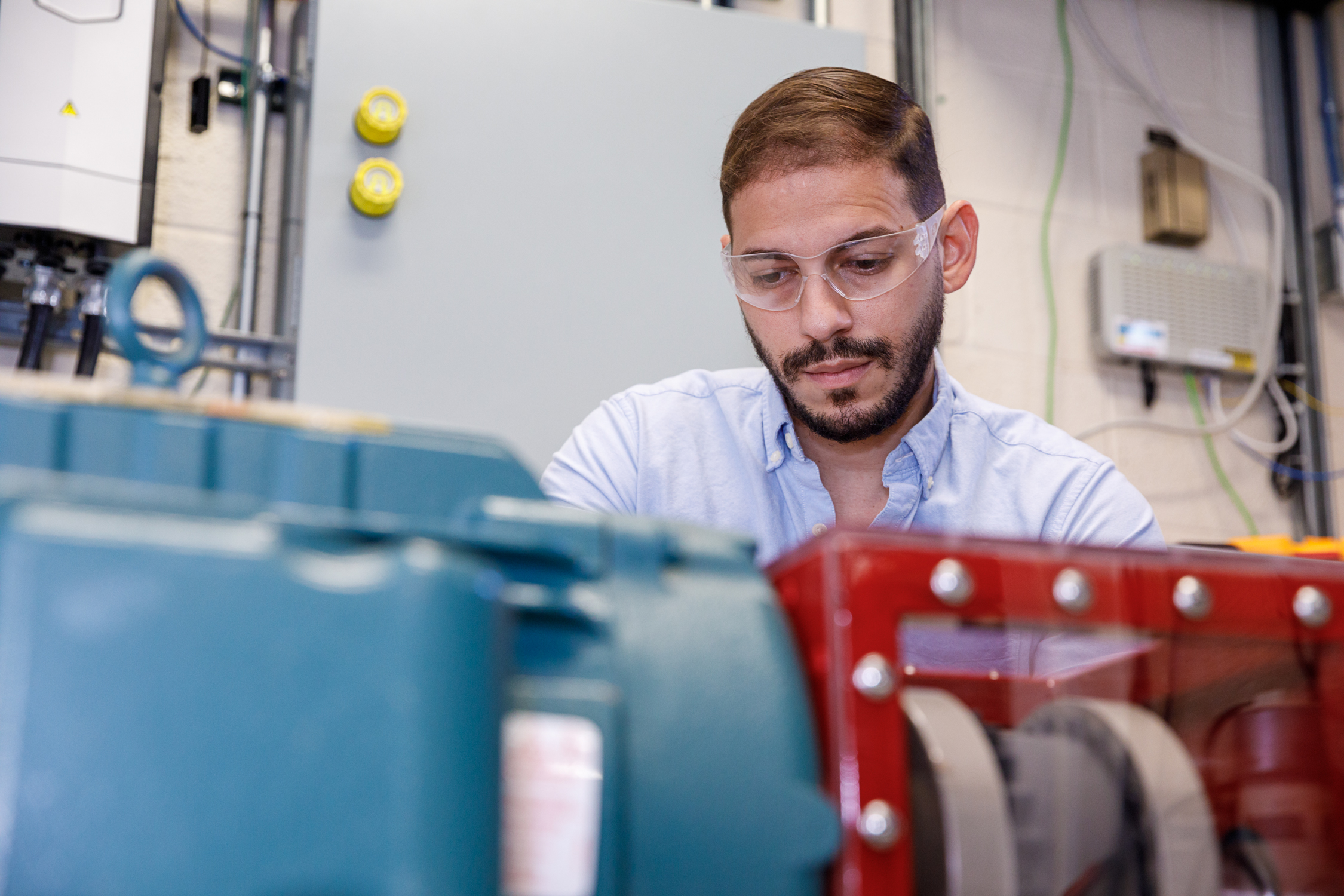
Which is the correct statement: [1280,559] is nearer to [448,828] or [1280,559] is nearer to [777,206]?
[448,828]

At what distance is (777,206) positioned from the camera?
4.02ft

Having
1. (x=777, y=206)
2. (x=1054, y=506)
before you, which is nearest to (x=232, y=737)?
(x=777, y=206)

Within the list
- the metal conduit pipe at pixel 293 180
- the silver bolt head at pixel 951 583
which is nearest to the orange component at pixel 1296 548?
the silver bolt head at pixel 951 583

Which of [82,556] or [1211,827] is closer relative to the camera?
[82,556]

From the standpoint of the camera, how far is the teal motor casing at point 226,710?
0.30 meters

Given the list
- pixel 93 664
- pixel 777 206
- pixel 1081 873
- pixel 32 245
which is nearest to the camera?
pixel 93 664

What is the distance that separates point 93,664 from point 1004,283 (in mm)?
2063

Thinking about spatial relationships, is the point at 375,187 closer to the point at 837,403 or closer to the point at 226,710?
the point at 837,403

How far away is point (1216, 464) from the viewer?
229 centimetres

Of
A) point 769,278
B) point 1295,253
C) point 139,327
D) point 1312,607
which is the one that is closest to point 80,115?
point 769,278

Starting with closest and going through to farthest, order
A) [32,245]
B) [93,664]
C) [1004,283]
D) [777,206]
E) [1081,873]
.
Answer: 1. [93,664]
2. [1081,873]
3. [777,206]
4. [32,245]
5. [1004,283]

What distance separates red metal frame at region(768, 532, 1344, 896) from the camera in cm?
38

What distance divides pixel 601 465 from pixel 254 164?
808mm

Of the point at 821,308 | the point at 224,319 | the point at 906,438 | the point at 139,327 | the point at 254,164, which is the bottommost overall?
the point at 139,327
